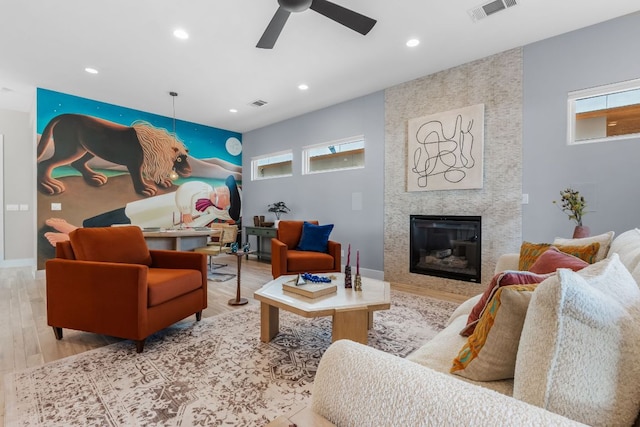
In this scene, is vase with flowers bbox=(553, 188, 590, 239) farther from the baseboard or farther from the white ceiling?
the baseboard

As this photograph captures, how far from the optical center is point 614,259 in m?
0.88

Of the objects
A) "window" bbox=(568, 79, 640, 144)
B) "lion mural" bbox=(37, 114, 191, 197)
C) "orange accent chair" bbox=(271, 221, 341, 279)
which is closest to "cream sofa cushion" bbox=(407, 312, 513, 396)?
"orange accent chair" bbox=(271, 221, 341, 279)

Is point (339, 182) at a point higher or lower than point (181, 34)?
lower

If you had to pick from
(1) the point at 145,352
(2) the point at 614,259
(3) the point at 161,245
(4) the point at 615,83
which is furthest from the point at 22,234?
(4) the point at 615,83

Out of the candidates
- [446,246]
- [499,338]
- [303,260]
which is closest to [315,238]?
[303,260]

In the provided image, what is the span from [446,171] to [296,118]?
3.21m

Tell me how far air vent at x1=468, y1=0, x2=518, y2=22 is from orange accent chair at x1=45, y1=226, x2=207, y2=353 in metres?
3.56

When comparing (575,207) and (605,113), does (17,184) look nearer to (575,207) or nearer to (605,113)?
(575,207)

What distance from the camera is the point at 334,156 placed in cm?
533

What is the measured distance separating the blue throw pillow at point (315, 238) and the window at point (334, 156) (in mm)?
1415

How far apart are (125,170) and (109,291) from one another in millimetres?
3966

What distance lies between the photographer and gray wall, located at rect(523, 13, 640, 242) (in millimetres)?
2818

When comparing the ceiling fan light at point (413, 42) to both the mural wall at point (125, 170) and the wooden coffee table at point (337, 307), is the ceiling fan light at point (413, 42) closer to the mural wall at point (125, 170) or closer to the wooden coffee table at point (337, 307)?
the wooden coffee table at point (337, 307)

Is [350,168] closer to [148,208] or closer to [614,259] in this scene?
[148,208]
